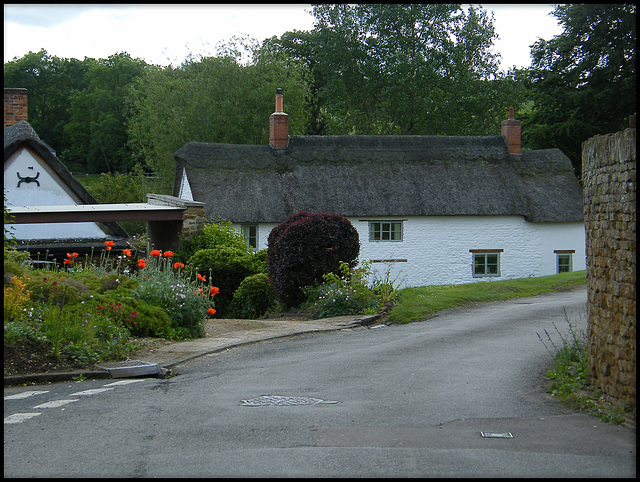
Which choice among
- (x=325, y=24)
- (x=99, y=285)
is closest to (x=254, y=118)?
(x=325, y=24)

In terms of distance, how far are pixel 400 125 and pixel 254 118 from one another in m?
9.20

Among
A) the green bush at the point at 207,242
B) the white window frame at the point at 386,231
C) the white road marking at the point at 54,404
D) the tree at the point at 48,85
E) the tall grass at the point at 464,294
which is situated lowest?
the white road marking at the point at 54,404

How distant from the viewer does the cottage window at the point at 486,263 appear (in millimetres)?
30359

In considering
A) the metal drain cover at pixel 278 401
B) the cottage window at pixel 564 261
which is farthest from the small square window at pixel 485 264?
the metal drain cover at pixel 278 401

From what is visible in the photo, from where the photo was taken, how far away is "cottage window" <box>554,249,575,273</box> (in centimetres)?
3075

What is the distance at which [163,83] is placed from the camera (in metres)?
45.5

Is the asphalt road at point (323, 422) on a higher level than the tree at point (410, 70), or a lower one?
lower

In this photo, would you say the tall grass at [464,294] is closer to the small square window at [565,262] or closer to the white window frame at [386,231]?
the small square window at [565,262]

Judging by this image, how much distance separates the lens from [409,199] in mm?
29891

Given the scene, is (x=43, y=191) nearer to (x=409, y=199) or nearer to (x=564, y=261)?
(x=409, y=199)

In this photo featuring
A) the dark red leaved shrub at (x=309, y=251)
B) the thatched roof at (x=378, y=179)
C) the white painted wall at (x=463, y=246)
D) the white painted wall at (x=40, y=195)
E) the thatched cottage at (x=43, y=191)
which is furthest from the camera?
the white painted wall at (x=463, y=246)

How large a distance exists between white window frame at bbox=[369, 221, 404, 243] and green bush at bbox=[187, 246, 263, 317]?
10332 mm

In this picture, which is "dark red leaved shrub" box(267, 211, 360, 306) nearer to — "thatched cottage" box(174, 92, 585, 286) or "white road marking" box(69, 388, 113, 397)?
"white road marking" box(69, 388, 113, 397)

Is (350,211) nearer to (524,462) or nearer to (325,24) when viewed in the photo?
(325,24)
